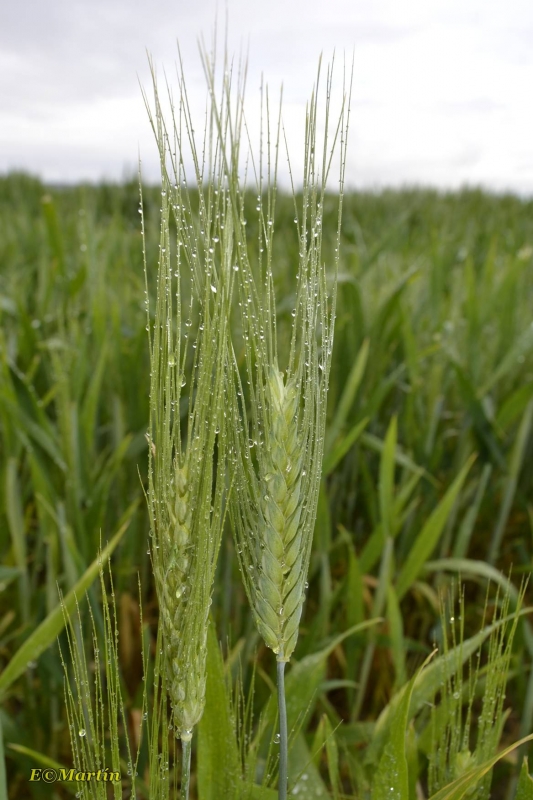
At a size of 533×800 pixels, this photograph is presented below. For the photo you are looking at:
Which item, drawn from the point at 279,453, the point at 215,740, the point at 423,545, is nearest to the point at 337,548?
the point at 423,545

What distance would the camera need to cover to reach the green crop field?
0.57 metres

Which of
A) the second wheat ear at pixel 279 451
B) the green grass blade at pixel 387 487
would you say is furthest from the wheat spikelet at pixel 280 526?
the green grass blade at pixel 387 487

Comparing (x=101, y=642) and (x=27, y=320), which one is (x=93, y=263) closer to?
(x=27, y=320)

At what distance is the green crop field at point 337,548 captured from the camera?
0.57m

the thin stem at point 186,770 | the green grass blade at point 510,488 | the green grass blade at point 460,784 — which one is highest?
the thin stem at point 186,770

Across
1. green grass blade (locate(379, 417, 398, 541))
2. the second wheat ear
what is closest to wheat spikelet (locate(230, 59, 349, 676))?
the second wheat ear

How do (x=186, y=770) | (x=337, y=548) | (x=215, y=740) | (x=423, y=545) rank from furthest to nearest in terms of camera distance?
(x=337, y=548) < (x=423, y=545) < (x=215, y=740) < (x=186, y=770)

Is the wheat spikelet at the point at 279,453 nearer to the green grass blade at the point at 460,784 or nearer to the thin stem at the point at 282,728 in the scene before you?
the thin stem at the point at 282,728

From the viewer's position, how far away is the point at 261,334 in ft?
1.15

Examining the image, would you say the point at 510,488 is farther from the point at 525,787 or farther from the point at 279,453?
the point at 279,453

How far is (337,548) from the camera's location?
3.60ft

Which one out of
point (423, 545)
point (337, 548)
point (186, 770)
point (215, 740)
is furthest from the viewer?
point (337, 548)

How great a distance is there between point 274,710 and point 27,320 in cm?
91

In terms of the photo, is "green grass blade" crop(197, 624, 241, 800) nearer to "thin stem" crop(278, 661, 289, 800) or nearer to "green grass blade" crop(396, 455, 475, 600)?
"thin stem" crop(278, 661, 289, 800)
